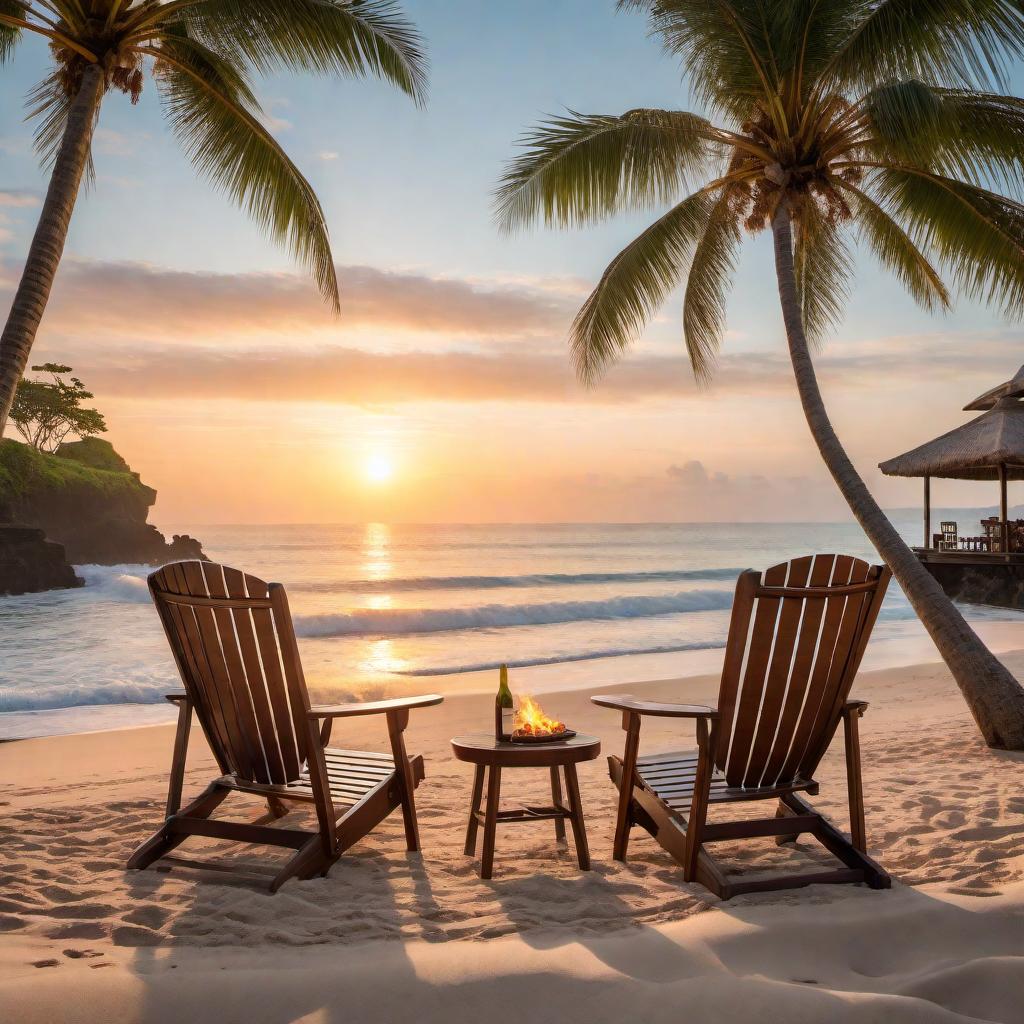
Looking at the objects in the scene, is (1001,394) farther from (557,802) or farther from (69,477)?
(69,477)

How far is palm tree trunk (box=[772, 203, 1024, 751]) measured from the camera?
5.27 meters

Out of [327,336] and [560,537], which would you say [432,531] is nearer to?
[560,537]

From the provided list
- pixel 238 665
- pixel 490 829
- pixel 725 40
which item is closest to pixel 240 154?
pixel 725 40

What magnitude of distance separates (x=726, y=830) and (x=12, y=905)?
8.07ft

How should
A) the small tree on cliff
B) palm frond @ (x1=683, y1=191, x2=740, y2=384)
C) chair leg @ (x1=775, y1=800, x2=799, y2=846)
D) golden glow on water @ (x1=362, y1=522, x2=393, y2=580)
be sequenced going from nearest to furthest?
1. chair leg @ (x1=775, y1=800, x2=799, y2=846)
2. palm frond @ (x1=683, y1=191, x2=740, y2=384)
3. golden glow on water @ (x1=362, y1=522, x2=393, y2=580)
4. the small tree on cliff

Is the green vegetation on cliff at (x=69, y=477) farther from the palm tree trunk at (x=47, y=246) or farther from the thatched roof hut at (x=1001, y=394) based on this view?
the thatched roof hut at (x=1001, y=394)

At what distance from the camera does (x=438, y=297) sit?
47.2ft

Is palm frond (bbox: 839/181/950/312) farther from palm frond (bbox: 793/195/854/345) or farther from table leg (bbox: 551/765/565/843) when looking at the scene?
table leg (bbox: 551/765/565/843)

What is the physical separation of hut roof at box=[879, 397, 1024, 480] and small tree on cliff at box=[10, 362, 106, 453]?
3218cm

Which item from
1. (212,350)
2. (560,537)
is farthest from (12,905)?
(560,537)

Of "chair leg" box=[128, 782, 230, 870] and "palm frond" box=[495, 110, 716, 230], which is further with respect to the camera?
"palm frond" box=[495, 110, 716, 230]

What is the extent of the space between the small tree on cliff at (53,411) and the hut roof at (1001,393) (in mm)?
33571

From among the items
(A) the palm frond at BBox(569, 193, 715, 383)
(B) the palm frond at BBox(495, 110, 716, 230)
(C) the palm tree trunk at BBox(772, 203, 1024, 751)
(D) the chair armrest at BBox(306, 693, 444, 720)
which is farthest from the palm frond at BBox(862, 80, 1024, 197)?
(D) the chair armrest at BBox(306, 693, 444, 720)

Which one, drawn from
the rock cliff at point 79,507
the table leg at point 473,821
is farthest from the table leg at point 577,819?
the rock cliff at point 79,507
